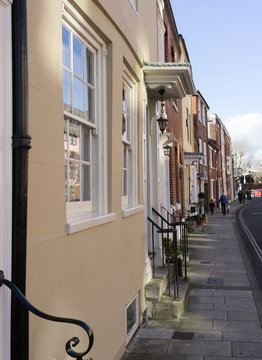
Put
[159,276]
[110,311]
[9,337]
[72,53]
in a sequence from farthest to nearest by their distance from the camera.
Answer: [159,276]
[110,311]
[72,53]
[9,337]

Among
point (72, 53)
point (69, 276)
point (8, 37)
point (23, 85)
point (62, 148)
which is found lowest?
point (69, 276)

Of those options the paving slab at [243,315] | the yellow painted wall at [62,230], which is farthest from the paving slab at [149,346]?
the paving slab at [243,315]

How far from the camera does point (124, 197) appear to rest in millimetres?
5895

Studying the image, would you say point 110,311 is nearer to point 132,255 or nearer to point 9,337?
Result: point 132,255

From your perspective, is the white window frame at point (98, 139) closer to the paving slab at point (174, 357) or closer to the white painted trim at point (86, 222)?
the white painted trim at point (86, 222)

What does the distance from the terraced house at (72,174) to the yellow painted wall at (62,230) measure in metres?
0.01

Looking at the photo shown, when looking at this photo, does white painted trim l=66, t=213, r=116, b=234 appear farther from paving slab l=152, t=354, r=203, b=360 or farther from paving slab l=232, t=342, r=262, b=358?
paving slab l=232, t=342, r=262, b=358

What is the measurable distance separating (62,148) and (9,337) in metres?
1.45

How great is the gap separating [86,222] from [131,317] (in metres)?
2.39

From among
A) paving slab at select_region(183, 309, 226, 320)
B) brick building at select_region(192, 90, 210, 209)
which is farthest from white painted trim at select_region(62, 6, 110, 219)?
brick building at select_region(192, 90, 210, 209)

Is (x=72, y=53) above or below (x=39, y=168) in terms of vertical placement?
above

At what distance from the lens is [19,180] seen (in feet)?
7.91

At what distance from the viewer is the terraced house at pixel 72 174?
2406 millimetres

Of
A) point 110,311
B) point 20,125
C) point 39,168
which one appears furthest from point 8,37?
point 110,311
